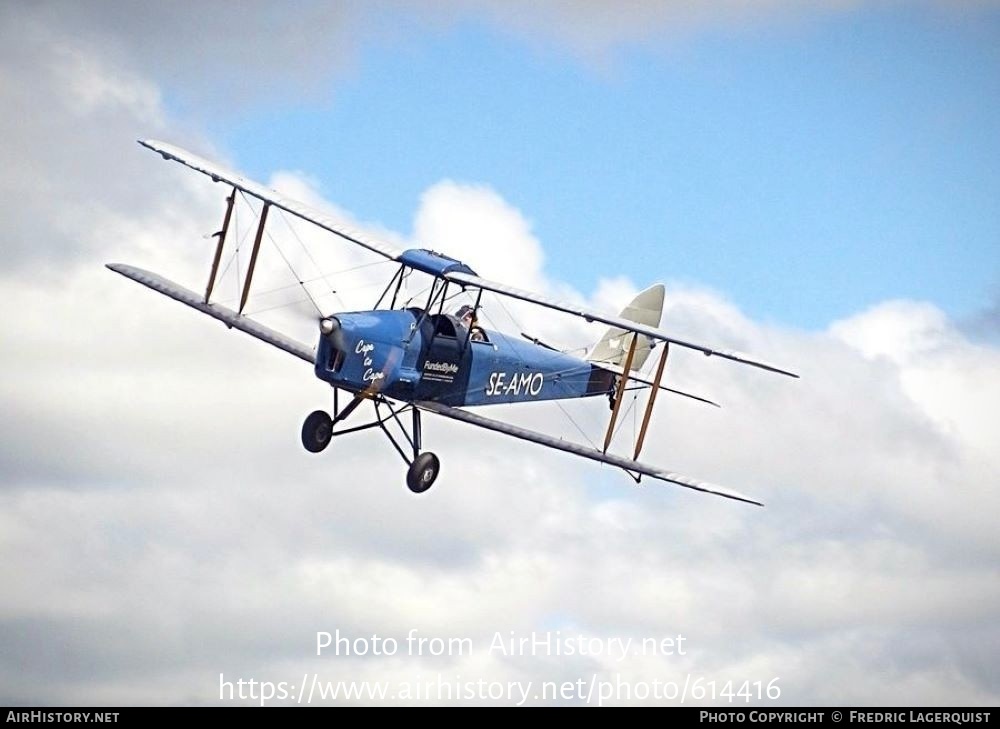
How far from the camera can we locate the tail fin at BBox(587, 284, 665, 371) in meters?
45.9

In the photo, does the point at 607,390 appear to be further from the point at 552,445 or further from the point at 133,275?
the point at 133,275

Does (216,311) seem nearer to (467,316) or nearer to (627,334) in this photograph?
(467,316)

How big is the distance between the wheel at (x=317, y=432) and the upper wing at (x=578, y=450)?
1.76 m

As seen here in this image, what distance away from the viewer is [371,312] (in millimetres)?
37625

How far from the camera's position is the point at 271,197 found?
129ft

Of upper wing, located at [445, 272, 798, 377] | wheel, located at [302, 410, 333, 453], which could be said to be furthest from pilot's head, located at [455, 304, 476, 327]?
wheel, located at [302, 410, 333, 453]

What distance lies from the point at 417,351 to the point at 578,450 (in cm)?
370

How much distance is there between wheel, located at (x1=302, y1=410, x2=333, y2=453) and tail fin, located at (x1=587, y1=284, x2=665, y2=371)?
9191mm

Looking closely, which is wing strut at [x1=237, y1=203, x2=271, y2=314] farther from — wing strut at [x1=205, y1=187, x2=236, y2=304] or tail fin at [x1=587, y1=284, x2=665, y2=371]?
tail fin at [x1=587, y1=284, x2=665, y2=371]

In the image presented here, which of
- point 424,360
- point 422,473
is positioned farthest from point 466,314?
point 422,473
